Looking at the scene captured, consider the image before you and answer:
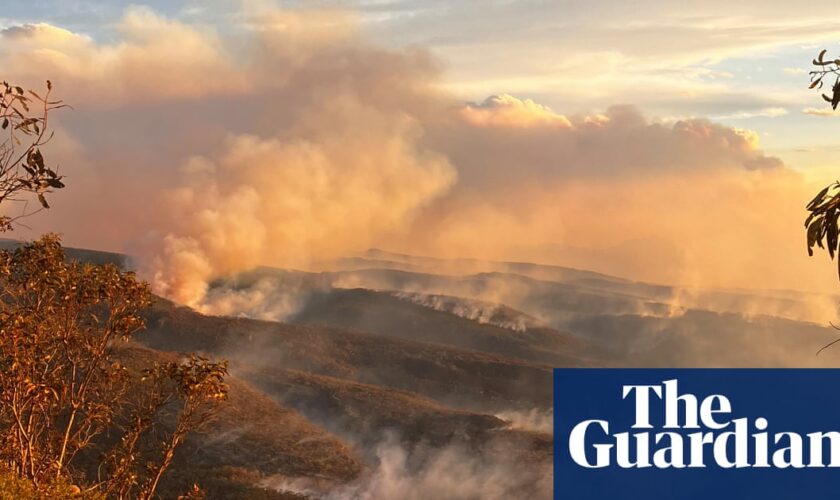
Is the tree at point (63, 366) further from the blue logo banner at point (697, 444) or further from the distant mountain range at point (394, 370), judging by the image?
the distant mountain range at point (394, 370)

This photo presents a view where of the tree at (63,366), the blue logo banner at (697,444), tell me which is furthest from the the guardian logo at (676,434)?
the tree at (63,366)

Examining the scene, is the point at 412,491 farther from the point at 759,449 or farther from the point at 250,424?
the point at 759,449

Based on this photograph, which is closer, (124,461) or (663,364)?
(124,461)

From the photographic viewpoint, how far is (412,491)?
73.1 m

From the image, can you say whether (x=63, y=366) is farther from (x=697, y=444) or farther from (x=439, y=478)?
(x=439, y=478)

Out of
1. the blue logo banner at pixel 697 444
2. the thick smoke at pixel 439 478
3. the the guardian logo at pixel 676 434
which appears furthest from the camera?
the thick smoke at pixel 439 478

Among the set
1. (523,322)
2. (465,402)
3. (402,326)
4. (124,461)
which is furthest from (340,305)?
(124,461)

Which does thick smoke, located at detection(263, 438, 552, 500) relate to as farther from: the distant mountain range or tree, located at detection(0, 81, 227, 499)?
tree, located at detection(0, 81, 227, 499)

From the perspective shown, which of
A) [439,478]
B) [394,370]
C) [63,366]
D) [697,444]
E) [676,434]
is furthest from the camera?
[394,370]

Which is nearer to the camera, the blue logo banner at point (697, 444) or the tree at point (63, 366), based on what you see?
the tree at point (63, 366)

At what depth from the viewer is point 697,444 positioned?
1897 inches

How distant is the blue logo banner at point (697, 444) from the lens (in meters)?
48.9

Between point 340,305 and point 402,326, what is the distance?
58.0ft

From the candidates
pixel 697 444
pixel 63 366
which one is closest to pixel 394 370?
pixel 697 444
